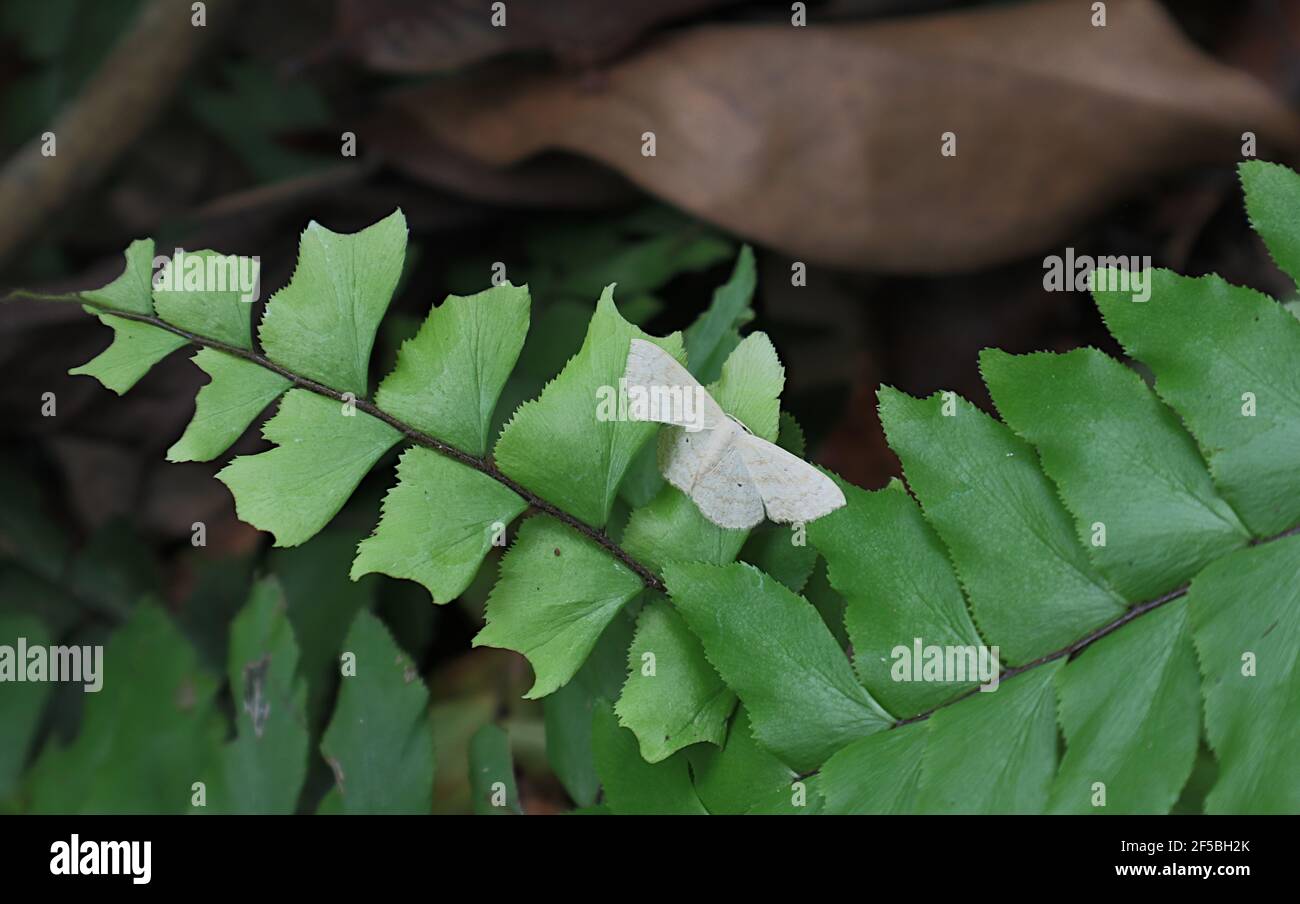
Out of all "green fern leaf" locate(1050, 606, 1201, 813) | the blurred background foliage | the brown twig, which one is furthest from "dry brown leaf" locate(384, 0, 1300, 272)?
the brown twig

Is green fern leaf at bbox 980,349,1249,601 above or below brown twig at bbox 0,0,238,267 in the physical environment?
below

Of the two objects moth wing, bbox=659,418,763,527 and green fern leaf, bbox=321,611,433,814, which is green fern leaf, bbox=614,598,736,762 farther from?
green fern leaf, bbox=321,611,433,814

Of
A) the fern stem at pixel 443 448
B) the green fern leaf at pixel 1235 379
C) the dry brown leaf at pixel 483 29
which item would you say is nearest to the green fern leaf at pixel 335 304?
the fern stem at pixel 443 448

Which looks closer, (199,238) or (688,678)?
(688,678)

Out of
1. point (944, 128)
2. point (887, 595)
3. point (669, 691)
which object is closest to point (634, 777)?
point (669, 691)
